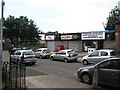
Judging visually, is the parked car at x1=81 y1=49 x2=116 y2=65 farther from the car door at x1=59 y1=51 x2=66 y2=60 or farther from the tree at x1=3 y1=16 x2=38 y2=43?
the tree at x1=3 y1=16 x2=38 y2=43

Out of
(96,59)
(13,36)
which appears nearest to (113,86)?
(96,59)

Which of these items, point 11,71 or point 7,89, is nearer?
point 7,89

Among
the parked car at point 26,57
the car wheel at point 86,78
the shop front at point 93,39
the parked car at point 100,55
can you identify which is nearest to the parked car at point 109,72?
the car wheel at point 86,78

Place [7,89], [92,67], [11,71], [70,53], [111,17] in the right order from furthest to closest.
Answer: [111,17], [70,53], [92,67], [11,71], [7,89]

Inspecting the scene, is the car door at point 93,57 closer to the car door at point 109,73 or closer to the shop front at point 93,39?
the car door at point 109,73

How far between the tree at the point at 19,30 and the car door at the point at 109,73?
8365 centimetres

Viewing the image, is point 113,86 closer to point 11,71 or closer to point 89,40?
point 11,71

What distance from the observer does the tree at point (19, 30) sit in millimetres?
97544

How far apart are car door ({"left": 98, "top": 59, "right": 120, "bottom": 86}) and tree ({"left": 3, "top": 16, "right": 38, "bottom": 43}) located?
83652 millimetres

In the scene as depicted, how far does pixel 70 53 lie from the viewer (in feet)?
113

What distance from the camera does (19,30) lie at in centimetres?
9869

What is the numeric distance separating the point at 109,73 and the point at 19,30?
8633 centimetres

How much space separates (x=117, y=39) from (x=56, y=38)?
894 inches

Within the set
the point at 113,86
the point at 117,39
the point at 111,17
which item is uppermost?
the point at 111,17
